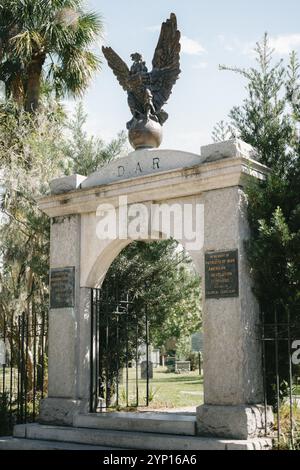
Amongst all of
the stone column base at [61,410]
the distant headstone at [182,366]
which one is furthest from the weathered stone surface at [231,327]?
the distant headstone at [182,366]

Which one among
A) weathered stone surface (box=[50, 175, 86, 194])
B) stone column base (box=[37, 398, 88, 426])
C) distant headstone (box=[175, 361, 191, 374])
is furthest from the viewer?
distant headstone (box=[175, 361, 191, 374])

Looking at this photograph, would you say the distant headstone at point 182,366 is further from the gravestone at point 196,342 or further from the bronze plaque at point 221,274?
the bronze plaque at point 221,274

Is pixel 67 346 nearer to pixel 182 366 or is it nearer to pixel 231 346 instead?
pixel 231 346

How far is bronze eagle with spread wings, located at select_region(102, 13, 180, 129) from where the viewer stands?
8.51 metres

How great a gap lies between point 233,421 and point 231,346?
2.75 ft

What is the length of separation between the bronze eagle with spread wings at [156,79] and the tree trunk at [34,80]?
6.77 meters

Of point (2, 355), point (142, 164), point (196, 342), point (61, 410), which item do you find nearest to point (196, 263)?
point (142, 164)

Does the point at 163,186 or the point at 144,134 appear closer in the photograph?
the point at 163,186

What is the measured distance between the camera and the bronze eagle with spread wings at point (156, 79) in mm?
8508

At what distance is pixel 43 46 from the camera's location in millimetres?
15000

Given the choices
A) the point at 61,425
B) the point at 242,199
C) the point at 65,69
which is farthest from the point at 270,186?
the point at 65,69

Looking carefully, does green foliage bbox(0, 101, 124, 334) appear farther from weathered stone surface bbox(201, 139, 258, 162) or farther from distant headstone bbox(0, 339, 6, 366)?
weathered stone surface bbox(201, 139, 258, 162)

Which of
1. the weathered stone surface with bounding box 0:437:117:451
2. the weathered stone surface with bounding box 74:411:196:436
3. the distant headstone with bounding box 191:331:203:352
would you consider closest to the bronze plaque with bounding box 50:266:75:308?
the weathered stone surface with bounding box 74:411:196:436

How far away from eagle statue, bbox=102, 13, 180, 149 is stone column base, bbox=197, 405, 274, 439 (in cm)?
384
